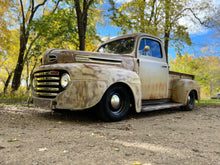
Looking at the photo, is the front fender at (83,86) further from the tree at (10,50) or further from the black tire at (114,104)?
the tree at (10,50)

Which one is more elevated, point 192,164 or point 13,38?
point 13,38

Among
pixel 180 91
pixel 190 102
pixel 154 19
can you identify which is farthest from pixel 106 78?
pixel 154 19

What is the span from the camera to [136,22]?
1038cm

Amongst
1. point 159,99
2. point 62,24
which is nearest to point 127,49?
point 159,99

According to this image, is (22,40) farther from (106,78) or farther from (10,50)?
(106,78)

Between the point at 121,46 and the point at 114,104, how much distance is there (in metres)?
1.84

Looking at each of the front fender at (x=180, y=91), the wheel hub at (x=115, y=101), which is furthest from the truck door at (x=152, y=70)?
the wheel hub at (x=115, y=101)

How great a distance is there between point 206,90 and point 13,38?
4115 cm

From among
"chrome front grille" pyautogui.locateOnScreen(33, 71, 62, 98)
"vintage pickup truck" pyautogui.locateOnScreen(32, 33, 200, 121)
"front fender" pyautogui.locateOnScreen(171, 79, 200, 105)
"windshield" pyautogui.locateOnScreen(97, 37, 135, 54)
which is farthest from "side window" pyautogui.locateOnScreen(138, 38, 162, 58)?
"chrome front grille" pyautogui.locateOnScreen(33, 71, 62, 98)

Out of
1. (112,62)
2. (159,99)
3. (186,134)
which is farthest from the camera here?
(159,99)

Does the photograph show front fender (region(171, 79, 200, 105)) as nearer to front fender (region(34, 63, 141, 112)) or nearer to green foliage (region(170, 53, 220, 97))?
front fender (region(34, 63, 141, 112))

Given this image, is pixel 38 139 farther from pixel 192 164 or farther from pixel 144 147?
pixel 192 164

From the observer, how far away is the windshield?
4.75 meters

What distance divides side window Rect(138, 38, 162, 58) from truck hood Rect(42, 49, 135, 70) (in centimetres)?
74
